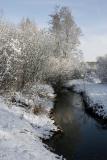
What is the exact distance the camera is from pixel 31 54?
102 ft

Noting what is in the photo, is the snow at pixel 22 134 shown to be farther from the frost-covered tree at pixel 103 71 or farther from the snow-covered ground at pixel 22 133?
the frost-covered tree at pixel 103 71

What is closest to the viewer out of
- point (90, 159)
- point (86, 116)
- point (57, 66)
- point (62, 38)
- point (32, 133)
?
point (90, 159)

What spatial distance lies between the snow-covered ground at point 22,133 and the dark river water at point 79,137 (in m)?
1.17

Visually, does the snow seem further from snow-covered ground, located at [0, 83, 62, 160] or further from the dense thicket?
the dense thicket

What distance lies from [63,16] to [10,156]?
47.6 metres

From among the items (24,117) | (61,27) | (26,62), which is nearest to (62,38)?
(61,27)

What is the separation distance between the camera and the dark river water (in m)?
17.9

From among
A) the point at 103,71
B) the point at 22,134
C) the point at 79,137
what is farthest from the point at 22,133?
the point at 103,71

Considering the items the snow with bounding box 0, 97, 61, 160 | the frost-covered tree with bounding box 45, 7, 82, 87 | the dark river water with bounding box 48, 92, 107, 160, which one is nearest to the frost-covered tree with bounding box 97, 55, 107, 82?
the frost-covered tree with bounding box 45, 7, 82, 87

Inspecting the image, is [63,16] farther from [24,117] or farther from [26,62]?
[24,117]

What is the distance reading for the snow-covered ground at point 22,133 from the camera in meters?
14.5

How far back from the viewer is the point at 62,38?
2221 inches

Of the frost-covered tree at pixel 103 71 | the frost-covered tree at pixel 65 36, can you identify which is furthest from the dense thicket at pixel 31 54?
the frost-covered tree at pixel 103 71

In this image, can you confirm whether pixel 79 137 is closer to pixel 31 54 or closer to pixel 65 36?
pixel 31 54
